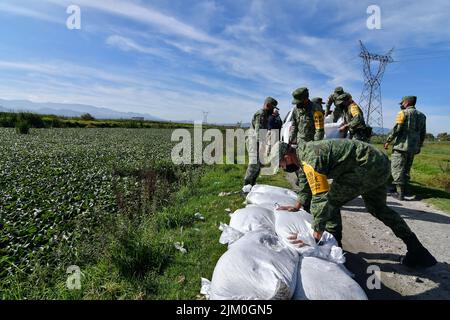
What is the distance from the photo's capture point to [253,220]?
3648mm

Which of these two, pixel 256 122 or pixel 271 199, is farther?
pixel 256 122

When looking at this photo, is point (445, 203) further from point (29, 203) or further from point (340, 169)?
point (29, 203)

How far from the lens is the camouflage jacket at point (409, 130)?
638 centimetres

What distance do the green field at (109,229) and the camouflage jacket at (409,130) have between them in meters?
1.17

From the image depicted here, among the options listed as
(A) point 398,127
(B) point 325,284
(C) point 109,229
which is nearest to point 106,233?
(C) point 109,229

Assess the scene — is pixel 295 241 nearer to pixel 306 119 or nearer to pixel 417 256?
pixel 417 256

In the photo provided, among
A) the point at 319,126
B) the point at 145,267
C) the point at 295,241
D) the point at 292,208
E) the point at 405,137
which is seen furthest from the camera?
the point at 405,137

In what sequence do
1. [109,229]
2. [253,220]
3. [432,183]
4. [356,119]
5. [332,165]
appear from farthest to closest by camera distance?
[432,183], [356,119], [109,229], [253,220], [332,165]

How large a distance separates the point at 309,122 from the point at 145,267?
13.1ft

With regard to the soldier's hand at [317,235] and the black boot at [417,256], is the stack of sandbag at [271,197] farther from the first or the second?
the black boot at [417,256]

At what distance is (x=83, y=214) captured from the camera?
5445 mm

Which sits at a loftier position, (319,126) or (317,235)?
(319,126)
